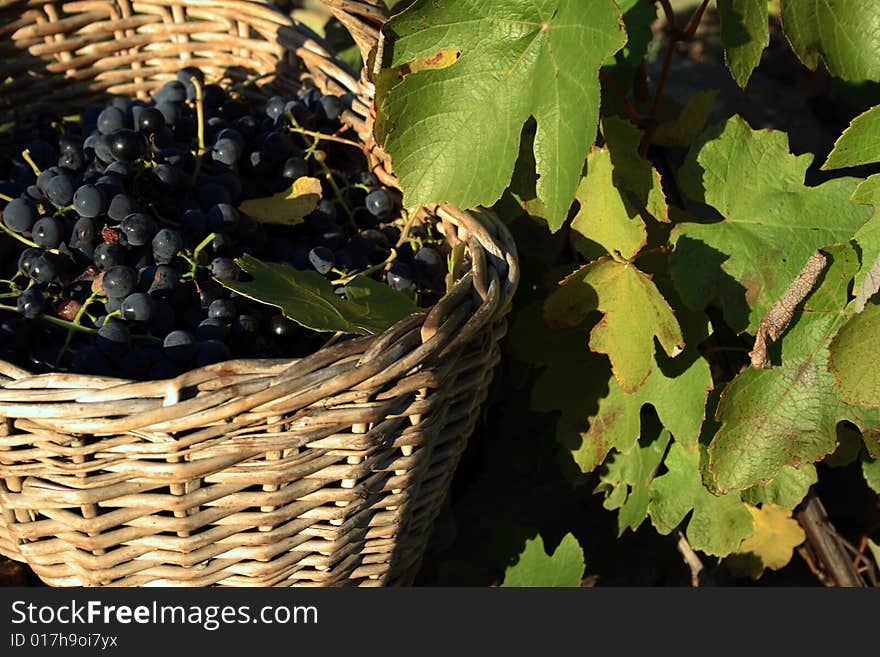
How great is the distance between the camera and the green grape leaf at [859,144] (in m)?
1.17

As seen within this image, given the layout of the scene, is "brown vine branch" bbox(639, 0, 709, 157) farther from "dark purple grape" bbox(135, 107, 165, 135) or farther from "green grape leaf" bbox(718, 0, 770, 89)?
"dark purple grape" bbox(135, 107, 165, 135)

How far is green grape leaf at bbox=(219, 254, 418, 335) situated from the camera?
3.43 ft

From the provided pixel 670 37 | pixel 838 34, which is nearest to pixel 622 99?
pixel 670 37

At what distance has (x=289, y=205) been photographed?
1.45m

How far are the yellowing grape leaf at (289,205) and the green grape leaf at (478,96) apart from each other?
0.27m

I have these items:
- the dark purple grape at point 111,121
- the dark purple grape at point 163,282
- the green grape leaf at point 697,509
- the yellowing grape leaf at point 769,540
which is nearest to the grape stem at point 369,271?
the dark purple grape at point 163,282

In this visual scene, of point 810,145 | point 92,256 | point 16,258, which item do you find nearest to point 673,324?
point 92,256

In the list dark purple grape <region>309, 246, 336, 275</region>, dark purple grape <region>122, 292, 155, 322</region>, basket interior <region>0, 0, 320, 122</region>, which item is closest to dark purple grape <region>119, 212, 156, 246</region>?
dark purple grape <region>122, 292, 155, 322</region>

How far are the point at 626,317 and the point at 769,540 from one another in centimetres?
61

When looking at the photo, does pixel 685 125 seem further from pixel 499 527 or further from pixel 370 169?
pixel 499 527

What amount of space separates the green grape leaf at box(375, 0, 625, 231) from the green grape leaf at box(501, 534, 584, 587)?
0.59 meters

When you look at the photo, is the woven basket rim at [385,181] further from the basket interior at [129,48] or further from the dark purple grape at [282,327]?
the dark purple grape at [282,327]
